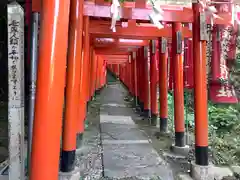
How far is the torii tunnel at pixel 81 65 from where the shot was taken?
2.29 m

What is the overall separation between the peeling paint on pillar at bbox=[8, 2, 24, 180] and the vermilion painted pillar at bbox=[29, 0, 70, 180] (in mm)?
720

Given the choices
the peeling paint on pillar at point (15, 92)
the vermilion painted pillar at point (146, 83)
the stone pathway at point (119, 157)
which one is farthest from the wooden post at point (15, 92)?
the vermilion painted pillar at point (146, 83)

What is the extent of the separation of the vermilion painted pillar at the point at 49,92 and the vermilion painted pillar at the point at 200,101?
341 centimetres

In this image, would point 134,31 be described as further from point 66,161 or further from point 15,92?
point 15,92

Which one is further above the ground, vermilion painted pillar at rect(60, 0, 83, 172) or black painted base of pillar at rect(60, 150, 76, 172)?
vermilion painted pillar at rect(60, 0, 83, 172)

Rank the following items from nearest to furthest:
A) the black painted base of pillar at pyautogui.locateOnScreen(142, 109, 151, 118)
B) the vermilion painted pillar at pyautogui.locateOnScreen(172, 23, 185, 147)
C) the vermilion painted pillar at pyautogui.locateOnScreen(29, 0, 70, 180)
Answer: the vermilion painted pillar at pyautogui.locateOnScreen(29, 0, 70, 180), the vermilion painted pillar at pyautogui.locateOnScreen(172, 23, 185, 147), the black painted base of pillar at pyautogui.locateOnScreen(142, 109, 151, 118)

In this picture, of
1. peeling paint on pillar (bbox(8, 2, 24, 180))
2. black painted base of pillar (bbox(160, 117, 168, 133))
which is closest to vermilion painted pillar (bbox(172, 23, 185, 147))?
black painted base of pillar (bbox(160, 117, 168, 133))

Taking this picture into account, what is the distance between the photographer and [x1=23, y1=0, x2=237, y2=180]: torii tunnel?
7.52 feet

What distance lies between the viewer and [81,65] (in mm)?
5852

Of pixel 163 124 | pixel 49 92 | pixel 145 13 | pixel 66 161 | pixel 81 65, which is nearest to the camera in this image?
pixel 49 92

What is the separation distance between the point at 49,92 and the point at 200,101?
359 cm

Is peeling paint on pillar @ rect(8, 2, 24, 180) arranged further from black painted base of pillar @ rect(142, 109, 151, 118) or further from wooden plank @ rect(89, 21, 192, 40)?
black painted base of pillar @ rect(142, 109, 151, 118)

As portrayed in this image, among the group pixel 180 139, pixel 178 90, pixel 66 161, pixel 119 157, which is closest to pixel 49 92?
pixel 66 161

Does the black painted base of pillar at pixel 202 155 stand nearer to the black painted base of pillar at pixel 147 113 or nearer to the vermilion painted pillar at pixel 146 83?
the vermilion painted pillar at pixel 146 83
